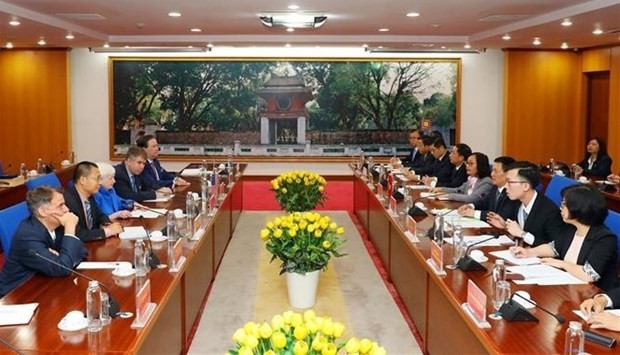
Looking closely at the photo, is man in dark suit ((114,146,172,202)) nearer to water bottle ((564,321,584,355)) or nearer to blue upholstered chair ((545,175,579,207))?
blue upholstered chair ((545,175,579,207))

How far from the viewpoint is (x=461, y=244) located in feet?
11.8

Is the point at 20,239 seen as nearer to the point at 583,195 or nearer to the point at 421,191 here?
the point at 583,195

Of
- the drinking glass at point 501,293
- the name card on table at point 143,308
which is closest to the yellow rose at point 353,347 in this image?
the name card on table at point 143,308

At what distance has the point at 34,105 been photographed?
409 inches

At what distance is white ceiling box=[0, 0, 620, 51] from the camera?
6176 millimetres

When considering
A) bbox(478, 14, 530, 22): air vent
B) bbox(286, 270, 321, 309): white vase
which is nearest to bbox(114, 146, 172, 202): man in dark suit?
bbox(286, 270, 321, 309): white vase

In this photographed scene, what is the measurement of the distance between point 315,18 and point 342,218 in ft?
8.68

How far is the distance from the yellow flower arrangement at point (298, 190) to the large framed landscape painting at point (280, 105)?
142 inches

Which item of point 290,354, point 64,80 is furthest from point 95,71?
point 290,354

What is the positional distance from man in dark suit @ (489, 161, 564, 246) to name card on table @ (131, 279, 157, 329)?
224cm

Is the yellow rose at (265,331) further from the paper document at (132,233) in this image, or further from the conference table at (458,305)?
the paper document at (132,233)

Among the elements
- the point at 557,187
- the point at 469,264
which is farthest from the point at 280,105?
the point at 469,264

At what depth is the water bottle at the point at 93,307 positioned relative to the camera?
2463 millimetres

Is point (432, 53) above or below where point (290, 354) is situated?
above
